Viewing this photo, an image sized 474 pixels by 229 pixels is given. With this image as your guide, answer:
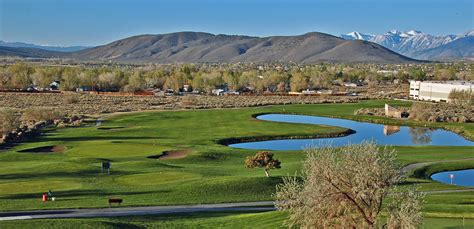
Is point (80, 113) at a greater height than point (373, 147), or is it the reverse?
point (373, 147)

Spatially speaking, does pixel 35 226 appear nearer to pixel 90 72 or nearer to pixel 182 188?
pixel 182 188

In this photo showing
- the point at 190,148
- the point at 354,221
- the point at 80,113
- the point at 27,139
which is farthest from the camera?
the point at 80,113

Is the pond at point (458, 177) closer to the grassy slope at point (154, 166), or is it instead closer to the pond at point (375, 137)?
the grassy slope at point (154, 166)

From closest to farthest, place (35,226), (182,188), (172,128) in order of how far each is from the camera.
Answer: (35,226) → (182,188) → (172,128)

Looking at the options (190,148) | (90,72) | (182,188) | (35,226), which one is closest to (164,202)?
(182,188)

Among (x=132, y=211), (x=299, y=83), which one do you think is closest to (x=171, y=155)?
(x=132, y=211)

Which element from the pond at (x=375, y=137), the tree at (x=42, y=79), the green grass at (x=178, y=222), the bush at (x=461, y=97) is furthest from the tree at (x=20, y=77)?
the green grass at (x=178, y=222)

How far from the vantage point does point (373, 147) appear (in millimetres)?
25438

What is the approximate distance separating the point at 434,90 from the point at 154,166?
10675 centimetres

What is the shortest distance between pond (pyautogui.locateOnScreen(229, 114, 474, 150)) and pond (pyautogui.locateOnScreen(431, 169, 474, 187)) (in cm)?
1098

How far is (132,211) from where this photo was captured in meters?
39.0

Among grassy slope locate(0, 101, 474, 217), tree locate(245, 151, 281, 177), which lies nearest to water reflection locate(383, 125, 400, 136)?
grassy slope locate(0, 101, 474, 217)

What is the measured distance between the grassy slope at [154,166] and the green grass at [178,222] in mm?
4170

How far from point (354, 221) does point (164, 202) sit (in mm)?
18908
